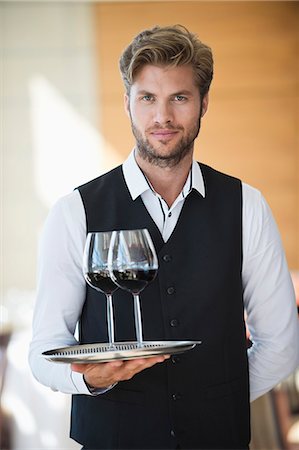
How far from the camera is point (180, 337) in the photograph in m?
1.59

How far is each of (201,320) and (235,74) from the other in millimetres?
5225

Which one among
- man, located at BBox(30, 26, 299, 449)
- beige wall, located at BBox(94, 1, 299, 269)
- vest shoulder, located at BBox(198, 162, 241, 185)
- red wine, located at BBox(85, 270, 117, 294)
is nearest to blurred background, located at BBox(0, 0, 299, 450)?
beige wall, located at BBox(94, 1, 299, 269)

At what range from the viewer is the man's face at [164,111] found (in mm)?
1578

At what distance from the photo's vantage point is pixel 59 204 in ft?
5.40

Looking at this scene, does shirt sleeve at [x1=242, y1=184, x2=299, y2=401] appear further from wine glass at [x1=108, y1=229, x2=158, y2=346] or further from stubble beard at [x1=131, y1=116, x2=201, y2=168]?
wine glass at [x1=108, y1=229, x2=158, y2=346]

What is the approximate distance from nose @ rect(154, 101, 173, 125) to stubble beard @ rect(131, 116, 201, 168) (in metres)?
0.04

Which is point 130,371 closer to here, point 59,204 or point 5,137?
point 59,204

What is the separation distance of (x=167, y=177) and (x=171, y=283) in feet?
0.77

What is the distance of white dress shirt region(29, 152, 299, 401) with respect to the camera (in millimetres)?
1594

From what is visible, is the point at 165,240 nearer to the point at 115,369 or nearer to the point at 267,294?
the point at 267,294

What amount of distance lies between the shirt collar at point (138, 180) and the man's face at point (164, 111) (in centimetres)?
7

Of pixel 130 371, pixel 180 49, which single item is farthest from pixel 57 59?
pixel 130 371

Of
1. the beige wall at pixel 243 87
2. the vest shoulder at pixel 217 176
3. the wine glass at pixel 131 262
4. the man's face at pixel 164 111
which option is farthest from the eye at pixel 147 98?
the beige wall at pixel 243 87

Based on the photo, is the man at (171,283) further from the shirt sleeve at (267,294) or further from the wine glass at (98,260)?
the wine glass at (98,260)
